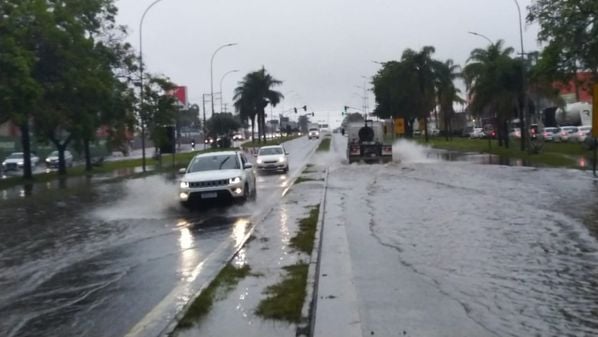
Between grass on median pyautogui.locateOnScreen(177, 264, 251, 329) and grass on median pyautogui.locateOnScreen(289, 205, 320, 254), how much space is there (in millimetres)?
1829

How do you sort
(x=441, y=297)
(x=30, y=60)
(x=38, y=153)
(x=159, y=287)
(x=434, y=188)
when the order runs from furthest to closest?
(x=38, y=153) < (x=30, y=60) < (x=434, y=188) < (x=159, y=287) < (x=441, y=297)

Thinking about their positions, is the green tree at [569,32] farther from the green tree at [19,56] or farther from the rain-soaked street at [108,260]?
the green tree at [19,56]

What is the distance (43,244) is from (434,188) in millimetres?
13695

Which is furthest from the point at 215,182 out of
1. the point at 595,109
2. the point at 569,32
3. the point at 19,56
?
the point at 569,32

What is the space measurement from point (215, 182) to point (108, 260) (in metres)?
8.31

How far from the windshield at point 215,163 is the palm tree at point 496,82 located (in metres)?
36.5

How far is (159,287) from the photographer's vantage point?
10523mm

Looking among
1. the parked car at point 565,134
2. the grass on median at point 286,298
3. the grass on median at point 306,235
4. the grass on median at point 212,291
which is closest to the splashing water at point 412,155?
the parked car at point 565,134

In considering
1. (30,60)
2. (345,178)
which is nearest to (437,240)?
(345,178)

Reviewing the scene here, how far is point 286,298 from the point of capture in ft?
30.1

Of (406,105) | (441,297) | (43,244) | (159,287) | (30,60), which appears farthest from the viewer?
(406,105)

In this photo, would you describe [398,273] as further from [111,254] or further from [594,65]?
[594,65]

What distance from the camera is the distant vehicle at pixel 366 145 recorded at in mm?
52312

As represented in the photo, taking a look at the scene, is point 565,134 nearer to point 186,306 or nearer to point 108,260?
point 108,260
